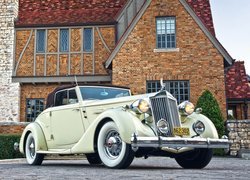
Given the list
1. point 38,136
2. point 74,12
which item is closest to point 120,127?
point 38,136

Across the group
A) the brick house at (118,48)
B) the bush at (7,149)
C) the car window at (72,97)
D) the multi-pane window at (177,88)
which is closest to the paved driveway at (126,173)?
the car window at (72,97)

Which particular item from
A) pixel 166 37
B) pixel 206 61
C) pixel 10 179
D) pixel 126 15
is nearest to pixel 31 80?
pixel 126 15

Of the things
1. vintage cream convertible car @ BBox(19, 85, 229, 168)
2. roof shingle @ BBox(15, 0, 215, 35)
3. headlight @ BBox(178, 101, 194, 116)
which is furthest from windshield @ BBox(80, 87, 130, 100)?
roof shingle @ BBox(15, 0, 215, 35)

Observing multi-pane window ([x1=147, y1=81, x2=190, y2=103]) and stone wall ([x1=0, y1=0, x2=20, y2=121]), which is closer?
multi-pane window ([x1=147, y1=81, x2=190, y2=103])

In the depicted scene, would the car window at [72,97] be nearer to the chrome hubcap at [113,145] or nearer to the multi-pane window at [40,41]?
Result: the chrome hubcap at [113,145]

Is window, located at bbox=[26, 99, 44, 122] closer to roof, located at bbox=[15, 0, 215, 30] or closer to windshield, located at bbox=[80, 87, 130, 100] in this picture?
roof, located at bbox=[15, 0, 215, 30]

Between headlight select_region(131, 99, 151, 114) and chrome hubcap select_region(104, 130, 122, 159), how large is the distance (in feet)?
1.71

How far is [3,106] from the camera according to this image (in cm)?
1978

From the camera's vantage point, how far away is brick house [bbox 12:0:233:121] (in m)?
17.4

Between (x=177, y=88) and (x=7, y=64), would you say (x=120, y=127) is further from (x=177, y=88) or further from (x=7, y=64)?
(x=7, y=64)

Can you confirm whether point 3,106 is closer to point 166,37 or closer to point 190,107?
point 166,37

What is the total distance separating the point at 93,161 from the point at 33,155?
136cm

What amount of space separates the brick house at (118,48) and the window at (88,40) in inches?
0.8

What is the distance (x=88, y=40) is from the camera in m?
20.2
